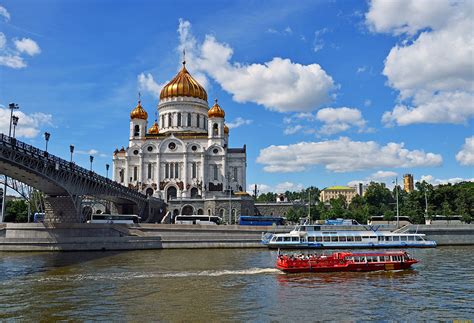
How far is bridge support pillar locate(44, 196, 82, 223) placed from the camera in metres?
45.2

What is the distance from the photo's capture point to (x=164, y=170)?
81.1 meters

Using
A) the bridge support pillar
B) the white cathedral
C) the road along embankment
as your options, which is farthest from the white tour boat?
the white cathedral

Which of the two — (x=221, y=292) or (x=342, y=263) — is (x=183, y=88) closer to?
(x=342, y=263)

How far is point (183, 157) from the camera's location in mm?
80938

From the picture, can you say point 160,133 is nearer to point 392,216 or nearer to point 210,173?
point 210,173

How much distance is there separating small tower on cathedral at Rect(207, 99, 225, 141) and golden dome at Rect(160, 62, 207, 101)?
6.22 meters

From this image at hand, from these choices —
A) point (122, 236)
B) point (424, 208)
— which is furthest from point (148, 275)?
point (424, 208)

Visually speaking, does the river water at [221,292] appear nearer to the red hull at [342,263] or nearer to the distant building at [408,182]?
the red hull at [342,263]

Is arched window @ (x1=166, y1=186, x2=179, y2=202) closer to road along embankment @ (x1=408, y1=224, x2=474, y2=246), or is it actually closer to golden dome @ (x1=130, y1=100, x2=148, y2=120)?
golden dome @ (x1=130, y1=100, x2=148, y2=120)

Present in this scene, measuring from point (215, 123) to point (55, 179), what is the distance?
152 feet

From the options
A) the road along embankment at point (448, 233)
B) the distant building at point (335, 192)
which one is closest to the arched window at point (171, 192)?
the road along embankment at point (448, 233)

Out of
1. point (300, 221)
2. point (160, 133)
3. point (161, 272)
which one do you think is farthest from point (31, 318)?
point (160, 133)

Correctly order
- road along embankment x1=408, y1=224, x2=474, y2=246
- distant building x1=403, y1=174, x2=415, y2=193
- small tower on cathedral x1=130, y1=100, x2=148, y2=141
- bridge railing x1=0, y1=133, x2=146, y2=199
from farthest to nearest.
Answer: distant building x1=403, y1=174, x2=415, y2=193, small tower on cathedral x1=130, y1=100, x2=148, y2=141, road along embankment x1=408, y1=224, x2=474, y2=246, bridge railing x1=0, y1=133, x2=146, y2=199

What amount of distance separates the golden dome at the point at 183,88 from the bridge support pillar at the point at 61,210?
45096 mm
